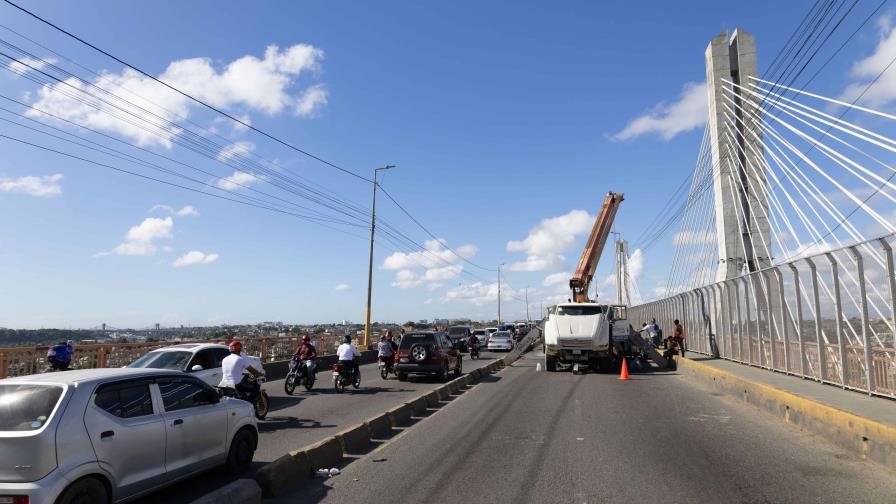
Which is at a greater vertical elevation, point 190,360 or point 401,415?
point 190,360

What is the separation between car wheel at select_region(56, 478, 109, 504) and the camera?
4695 millimetres

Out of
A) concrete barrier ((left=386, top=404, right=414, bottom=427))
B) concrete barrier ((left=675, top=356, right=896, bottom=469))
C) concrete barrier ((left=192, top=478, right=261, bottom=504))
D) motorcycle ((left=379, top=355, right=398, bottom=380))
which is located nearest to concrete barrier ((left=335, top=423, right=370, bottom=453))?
concrete barrier ((left=386, top=404, right=414, bottom=427))

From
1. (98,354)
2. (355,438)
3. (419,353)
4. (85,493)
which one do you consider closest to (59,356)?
(98,354)

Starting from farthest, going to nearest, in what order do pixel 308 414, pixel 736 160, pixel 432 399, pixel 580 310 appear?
pixel 736 160 → pixel 580 310 → pixel 432 399 → pixel 308 414

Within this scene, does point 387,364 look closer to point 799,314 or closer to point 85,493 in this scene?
point 799,314

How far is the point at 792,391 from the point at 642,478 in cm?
672

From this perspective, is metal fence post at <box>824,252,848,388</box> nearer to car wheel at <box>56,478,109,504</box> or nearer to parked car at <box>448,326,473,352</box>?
car wheel at <box>56,478,109,504</box>

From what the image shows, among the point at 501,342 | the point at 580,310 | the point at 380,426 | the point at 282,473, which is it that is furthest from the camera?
the point at 501,342

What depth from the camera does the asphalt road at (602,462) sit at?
5938 mm

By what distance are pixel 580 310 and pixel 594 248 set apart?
13.6 meters

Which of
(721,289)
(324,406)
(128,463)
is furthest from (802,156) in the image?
(128,463)

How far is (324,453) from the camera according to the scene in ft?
23.7

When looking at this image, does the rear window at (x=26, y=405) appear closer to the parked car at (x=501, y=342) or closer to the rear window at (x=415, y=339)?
A: the rear window at (x=415, y=339)

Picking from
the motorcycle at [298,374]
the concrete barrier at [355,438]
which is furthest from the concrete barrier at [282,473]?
the motorcycle at [298,374]
